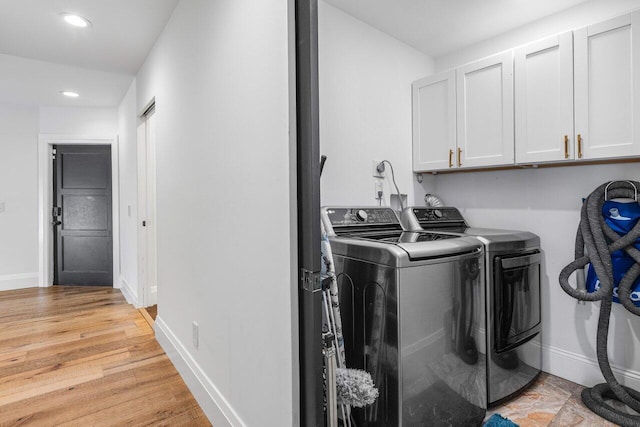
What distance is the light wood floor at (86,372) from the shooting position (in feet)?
5.81

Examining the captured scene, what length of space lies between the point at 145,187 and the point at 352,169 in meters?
2.29

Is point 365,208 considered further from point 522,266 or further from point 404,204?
point 522,266

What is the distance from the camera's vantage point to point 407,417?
1336 mm

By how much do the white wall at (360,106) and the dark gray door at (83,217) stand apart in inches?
151

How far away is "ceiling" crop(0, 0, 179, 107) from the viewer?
2.15 metres

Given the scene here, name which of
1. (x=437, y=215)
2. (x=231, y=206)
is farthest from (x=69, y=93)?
(x=437, y=215)

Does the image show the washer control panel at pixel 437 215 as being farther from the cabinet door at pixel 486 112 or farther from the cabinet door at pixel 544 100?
the cabinet door at pixel 544 100

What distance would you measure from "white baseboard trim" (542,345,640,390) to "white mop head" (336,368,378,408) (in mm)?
1627

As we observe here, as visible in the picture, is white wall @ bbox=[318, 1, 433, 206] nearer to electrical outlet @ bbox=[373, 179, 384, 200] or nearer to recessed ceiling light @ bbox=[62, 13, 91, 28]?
electrical outlet @ bbox=[373, 179, 384, 200]

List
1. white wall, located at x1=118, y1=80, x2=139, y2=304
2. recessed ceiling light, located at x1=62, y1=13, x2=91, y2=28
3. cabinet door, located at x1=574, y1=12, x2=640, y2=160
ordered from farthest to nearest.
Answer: white wall, located at x1=118, y1=80, x2=139, y2=304
recessed ceiling light, located at x1=62, y1=13, x2=91, y2=28
cabinet door, located at x1=574, y1=12, x2=640, y2=160

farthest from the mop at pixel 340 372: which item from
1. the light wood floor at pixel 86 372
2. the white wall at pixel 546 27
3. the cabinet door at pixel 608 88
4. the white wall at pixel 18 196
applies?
the white wall at pixel 18 196

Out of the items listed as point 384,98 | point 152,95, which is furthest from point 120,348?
point 384,98

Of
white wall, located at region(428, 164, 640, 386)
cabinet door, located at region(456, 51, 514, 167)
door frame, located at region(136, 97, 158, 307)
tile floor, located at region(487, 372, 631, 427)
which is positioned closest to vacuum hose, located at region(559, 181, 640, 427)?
tile floor, located at region(487, 372, 631, 427)

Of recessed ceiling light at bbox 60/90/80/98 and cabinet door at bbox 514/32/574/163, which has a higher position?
recessed ceiling light at bbox 60/90/80/98
